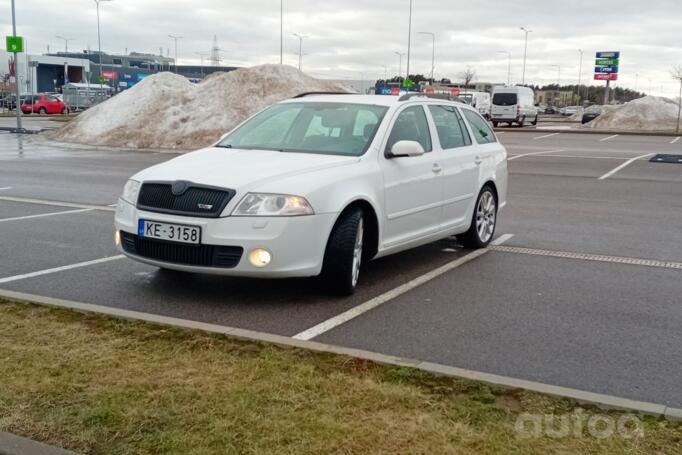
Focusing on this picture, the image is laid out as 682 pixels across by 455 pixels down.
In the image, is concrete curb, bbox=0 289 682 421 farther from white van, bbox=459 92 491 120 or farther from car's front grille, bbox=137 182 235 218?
white van, bbox=459 92 491 120

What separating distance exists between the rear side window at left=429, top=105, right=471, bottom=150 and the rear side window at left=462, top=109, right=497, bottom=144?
26 centimetres

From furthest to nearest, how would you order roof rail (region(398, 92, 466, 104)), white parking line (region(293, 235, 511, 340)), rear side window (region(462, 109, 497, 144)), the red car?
the red car < rear side window (region(462, 109, 497, 144)) < roof rail (region(398, 92, 466, 104)) < white parking line (region(293, 235, 511, 340))

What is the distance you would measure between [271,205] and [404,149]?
1.49 metres

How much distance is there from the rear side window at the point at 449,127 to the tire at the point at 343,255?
1.98 meters

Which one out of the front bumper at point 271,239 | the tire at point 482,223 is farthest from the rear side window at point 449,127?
the front bumper at point 271,239

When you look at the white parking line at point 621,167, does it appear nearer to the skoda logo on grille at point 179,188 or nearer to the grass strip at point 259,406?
the skoda logo on grille at point 179,188

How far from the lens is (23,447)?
3.36 metres

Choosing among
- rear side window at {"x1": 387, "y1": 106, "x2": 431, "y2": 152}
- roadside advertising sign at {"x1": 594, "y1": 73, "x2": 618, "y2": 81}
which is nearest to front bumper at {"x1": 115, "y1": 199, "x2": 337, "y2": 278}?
rear side window at {"x1": 387, "y1": 106, "x2": 431, "y2": 152}

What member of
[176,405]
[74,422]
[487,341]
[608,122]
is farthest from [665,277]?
[608,122]

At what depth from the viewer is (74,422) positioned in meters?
3.61

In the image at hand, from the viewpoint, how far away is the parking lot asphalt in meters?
4.84

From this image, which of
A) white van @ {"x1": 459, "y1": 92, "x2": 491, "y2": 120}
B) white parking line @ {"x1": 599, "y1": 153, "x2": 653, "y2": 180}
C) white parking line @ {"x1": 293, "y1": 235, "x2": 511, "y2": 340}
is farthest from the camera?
white van @ {"x1": 459, "y1": 92, "x2": 491, "y2": 120}

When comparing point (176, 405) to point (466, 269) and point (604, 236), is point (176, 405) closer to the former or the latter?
point (466, 269)

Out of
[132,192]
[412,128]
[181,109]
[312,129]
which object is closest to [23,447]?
[132,192]
